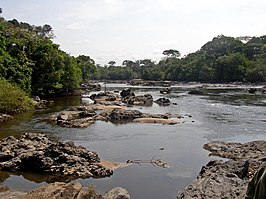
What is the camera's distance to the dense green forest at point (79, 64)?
4928 cm

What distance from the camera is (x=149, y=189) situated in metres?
15.1

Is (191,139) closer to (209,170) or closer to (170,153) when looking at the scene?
(170,153)

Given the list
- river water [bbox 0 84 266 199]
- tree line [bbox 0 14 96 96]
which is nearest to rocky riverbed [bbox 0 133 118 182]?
river water [bbox 0 84 266 199]

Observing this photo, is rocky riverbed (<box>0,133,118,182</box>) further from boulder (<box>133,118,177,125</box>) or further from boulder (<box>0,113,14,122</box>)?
boulder (<box>133,118,177,125</box>)

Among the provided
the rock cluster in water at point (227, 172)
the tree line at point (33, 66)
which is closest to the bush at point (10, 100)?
the tree line at point (33, 66)

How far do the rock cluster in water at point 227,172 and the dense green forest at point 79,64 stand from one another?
2983 centimetres

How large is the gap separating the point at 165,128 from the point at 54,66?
105 ft

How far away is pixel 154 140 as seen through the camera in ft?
82.4

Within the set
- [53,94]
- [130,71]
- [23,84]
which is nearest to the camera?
[23,84]

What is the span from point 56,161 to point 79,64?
201ft

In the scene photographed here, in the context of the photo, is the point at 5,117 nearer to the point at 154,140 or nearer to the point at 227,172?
the point at 154,140

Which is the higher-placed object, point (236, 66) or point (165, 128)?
point (236, 66)

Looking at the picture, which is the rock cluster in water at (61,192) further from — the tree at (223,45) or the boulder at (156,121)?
the tree at (223,45)

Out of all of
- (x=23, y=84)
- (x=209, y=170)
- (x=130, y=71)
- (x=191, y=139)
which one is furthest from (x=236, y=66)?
(x=209, y=170)
